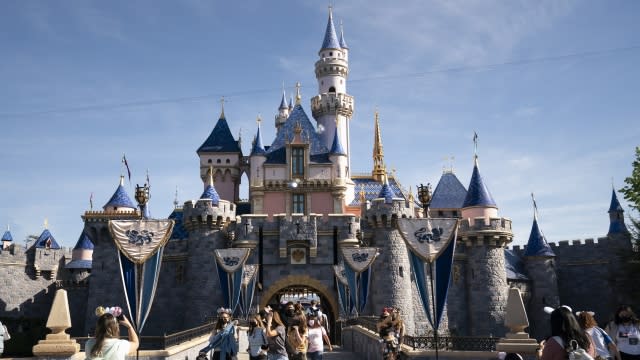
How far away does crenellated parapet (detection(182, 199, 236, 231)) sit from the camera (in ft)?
107

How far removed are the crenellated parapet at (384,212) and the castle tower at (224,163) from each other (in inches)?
562

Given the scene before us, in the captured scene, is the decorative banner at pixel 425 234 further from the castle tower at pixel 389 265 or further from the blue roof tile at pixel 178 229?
the blue roof tile at pixel 178 229

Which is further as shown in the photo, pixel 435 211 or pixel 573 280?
pixel 435 211

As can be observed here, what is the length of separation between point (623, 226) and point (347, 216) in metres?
18.6

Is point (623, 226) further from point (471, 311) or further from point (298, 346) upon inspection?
point (298, 346)

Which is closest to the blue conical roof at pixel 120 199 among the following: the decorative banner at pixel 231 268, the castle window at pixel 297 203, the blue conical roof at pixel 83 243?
the blue conical roof at pixel 83 243

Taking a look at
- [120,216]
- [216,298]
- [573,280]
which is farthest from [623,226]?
[120,216]

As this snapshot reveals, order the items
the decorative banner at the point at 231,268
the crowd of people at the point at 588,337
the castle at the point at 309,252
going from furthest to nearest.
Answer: the castle at the point at 309,252
the decorative banner at the point at 231,268
the crowd of people at the point at 588,337

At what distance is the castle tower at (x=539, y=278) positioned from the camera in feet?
121

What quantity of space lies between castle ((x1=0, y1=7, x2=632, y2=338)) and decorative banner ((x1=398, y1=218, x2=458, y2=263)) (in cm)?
1209

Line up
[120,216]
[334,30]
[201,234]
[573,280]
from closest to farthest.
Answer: [201,234] < [120,216] < [573,280] < [334,30]

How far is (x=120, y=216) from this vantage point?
3697 cm

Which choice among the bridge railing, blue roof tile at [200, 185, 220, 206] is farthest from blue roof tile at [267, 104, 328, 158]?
the bridge railing

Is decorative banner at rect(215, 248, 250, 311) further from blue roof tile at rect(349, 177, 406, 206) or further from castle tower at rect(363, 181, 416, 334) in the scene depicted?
blue roof tile at rect(349, 177, 406, 206)
